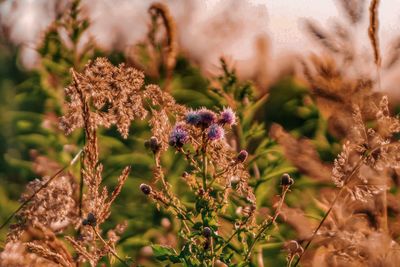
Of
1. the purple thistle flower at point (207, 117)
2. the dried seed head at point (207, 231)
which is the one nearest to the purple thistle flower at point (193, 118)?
the purple thistle flower at point (207, 117)

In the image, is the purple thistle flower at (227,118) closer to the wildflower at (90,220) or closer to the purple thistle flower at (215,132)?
the purple thistle flower at (215,132)

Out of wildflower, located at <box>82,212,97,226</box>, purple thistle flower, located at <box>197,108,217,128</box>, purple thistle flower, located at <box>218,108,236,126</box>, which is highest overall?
purple thistle flower, located at <box>218,108,236,126</box>

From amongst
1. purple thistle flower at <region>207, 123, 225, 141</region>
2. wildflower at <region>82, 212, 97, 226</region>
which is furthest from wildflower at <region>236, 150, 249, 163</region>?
wildflower at <region>82, 212, 97, 226</region>

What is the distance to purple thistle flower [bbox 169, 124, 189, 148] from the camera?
873mm

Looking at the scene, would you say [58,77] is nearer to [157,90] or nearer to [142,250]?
[142,250]

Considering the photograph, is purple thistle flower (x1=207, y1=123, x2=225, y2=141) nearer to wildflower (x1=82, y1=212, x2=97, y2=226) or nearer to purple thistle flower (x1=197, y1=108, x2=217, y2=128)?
purple thistle flower (x1=197, y1=108, x2=217, y2=128)

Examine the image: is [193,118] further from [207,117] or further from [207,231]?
[207,231]

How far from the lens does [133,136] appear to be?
1454 millimetres

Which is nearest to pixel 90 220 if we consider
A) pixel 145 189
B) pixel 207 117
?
pixel 145 189

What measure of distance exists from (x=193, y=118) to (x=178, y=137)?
3cm

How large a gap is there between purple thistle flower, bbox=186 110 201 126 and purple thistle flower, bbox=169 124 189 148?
0.05 feet

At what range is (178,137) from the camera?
88 centimetres

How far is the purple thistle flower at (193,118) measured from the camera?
858mm

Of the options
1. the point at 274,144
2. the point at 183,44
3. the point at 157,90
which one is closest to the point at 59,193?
the point at 157,90
